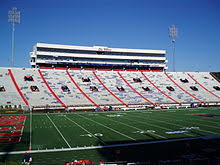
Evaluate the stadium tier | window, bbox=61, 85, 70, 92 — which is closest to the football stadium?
window, bbox=61, 85, 70, 92

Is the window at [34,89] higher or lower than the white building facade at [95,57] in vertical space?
lower

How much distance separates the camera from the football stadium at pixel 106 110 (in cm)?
1525

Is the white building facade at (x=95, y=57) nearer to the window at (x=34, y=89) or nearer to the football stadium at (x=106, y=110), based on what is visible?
the football stadium at (x=106, y=110)

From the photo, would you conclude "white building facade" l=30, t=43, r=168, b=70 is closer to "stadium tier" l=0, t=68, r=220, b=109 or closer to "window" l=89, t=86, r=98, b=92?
"stadium tier" l=0, t=68, r=220, b=109

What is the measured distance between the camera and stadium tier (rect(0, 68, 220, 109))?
4556 centimetres

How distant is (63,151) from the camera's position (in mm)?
15555

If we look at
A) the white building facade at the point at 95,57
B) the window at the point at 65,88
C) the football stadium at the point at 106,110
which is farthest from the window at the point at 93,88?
the white building facade at the point at 95,57

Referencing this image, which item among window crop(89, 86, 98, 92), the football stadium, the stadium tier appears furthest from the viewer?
window crop(89, 86, 98, 92)

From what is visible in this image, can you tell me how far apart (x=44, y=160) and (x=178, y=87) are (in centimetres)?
5100

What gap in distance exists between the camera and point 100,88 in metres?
53.8

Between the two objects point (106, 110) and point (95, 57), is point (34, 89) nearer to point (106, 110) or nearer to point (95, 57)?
point (106, 110)

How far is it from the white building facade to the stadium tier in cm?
237

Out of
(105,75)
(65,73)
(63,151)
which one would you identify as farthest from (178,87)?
(63,151)

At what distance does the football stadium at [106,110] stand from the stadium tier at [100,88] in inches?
7.6
